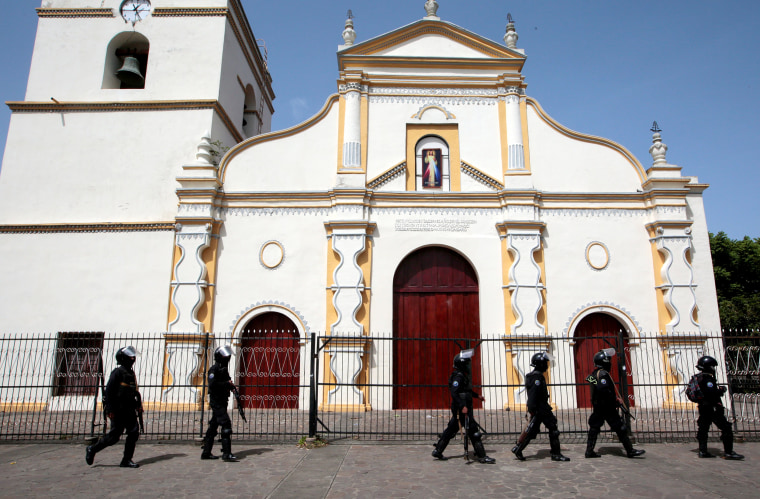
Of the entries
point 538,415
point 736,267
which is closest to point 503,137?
point 538,415

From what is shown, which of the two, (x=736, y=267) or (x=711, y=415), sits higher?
(x=736, y=267)

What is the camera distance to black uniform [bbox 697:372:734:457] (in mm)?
8000

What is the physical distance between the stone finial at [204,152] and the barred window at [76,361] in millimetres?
5467

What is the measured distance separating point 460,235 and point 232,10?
36.1 ft

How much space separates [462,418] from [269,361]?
282 inches

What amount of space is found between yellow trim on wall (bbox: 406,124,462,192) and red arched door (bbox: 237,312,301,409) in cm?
A: 533

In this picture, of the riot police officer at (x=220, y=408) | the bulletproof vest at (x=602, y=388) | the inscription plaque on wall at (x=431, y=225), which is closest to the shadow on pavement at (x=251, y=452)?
the riot police officer at (x=220, y=408)

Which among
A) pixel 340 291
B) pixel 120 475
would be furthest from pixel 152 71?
pixel 120 475

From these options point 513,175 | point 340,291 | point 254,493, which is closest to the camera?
point 254,493

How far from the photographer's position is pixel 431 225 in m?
14.3

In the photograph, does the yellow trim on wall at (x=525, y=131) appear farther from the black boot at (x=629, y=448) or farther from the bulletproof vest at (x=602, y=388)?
the black boot at (x=629, y=448)

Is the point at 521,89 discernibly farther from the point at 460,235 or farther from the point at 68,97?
the point at 68,97

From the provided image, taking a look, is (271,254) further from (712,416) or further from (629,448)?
(712,416)

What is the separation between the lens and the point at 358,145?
48.1 ft
